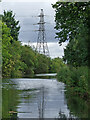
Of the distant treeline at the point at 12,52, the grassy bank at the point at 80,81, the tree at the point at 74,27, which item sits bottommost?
the grassy bank at the point at 80,81

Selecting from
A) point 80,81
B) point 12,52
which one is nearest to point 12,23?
point 12,52

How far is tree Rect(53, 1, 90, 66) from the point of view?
12.1 m

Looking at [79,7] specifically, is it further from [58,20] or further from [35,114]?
[35,114]

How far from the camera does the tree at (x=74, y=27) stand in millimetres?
12102

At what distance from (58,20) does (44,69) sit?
104379mm

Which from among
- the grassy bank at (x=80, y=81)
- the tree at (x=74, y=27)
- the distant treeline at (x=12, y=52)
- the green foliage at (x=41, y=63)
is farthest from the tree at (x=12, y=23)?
the tree at (x=74, y=27)

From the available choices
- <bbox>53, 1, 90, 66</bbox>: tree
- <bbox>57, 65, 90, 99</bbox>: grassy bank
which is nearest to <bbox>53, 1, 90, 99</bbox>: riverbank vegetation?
<bbox>53, 1, 90, 66</bbox>: tree

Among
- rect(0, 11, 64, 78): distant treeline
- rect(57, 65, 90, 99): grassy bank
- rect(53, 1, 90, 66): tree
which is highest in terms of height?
rect(0, 11, 64, 78): distant treeline

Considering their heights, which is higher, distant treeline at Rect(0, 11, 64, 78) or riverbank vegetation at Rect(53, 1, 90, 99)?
distant treeline at Rect(0, 11, 64, 78)

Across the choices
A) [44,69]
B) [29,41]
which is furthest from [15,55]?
[44,69]

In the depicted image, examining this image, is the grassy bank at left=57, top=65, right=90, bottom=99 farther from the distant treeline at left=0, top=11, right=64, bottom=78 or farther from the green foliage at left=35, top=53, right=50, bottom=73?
the green foliage at left=35, top=53, right=50, bottom=73

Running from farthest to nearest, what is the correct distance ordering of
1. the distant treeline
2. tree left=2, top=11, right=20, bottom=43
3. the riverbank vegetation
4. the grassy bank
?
tree left=2, top=11, right=20, bottom=43
the distant treeline
the grassy bank
the riverbank vegetation

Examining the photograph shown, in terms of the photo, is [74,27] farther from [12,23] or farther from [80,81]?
[12,23]

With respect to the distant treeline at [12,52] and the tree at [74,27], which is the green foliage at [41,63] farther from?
the tree at [74,27]
